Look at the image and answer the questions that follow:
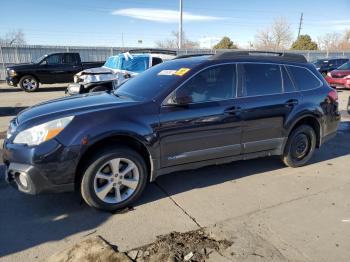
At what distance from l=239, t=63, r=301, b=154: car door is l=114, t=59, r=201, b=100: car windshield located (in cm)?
81

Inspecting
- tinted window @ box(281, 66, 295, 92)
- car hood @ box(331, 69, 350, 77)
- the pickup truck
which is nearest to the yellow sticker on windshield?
tinted window @ box(281, 66, 295, 92)

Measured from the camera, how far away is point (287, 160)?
5344mm

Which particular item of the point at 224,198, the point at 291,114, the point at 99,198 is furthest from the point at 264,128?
the point at 99,198

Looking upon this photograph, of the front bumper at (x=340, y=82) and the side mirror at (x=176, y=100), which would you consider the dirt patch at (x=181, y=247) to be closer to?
the side mirror at (x=176, y=100)

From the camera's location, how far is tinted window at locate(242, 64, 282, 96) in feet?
15.4

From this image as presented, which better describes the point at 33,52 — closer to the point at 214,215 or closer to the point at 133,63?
the point at 133,63

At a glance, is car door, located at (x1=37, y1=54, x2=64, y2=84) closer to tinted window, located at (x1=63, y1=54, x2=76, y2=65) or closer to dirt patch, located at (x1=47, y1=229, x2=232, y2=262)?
tinted window, located at (x1=63, y1=54, x2=76, y2=65)

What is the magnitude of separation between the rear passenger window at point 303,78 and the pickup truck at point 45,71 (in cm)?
1402

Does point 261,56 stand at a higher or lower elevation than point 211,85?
higher

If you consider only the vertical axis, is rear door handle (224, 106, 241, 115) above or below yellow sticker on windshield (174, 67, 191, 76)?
below

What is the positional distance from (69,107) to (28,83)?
45.1 feet

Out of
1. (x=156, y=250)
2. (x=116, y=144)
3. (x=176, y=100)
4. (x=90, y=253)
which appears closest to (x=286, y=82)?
(x=176, y=100)

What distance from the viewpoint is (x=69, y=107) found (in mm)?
3941

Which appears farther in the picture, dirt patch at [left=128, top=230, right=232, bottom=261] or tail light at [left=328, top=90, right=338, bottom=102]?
tail light at [left=328, top=90, right=338, bottom=102]
